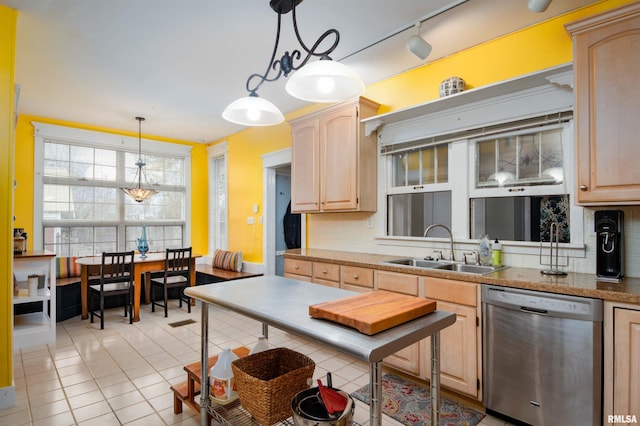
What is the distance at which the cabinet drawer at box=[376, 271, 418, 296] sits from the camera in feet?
8.27

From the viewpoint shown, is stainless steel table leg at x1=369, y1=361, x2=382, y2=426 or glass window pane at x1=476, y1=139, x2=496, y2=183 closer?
stainless steel table leg at x1=369, y1=361, x2=382, y2=426

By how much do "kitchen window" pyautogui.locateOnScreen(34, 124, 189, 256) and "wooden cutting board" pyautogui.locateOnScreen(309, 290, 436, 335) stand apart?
5.26 metres

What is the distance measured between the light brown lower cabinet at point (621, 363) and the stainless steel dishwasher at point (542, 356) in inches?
1.4

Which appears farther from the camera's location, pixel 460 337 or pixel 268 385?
pixel 460 337

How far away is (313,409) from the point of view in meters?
1.49

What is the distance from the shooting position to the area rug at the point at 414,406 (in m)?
2.17

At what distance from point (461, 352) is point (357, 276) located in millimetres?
1000

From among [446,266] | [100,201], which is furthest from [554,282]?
[100,201]

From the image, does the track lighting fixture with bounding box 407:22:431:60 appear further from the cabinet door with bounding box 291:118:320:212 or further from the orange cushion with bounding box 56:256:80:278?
the orange cushion with bounding box 56:256:80:278

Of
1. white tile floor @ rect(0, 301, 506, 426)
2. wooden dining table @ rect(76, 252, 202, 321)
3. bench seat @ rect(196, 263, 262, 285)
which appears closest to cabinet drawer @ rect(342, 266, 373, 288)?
white tile floor @ rect(0, 301, 506, 426)

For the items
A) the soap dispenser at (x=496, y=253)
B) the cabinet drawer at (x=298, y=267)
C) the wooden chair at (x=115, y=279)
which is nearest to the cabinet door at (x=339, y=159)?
the cabinet drawer at (x=298, y=267)

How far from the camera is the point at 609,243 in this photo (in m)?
1.99

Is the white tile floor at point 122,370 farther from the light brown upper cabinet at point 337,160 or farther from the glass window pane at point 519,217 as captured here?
the light brown upper cabinet at point 337,160

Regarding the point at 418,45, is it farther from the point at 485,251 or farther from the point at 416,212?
the point at 485,251
